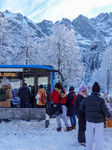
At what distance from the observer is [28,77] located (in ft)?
29.9

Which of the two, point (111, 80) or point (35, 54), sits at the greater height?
point (35, 54)

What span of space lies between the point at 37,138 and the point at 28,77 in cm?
457

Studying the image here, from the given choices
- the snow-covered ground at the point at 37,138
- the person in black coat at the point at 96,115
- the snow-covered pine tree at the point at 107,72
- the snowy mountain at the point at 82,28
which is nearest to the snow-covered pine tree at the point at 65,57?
the snow-covered pine tree at the point at 107,72

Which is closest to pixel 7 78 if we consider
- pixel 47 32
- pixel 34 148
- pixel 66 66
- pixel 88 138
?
pixel 34 148

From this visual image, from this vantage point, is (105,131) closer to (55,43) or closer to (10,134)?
(10,134)

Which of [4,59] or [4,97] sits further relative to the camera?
[4,59]

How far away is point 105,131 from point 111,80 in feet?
83.9

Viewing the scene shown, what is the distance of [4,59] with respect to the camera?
61.0 feet

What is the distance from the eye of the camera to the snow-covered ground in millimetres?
4332

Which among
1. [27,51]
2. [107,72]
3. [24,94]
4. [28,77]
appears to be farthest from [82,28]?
[24,94]

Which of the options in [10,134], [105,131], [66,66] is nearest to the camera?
[10,134]

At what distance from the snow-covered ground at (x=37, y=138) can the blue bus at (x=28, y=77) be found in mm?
2684

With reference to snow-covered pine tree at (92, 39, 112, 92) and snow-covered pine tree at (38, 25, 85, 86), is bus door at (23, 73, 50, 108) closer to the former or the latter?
snow-covered pine tree at (38, 25, 85, 86)

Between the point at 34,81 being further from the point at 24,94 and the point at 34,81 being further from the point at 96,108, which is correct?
the point at 96,108
